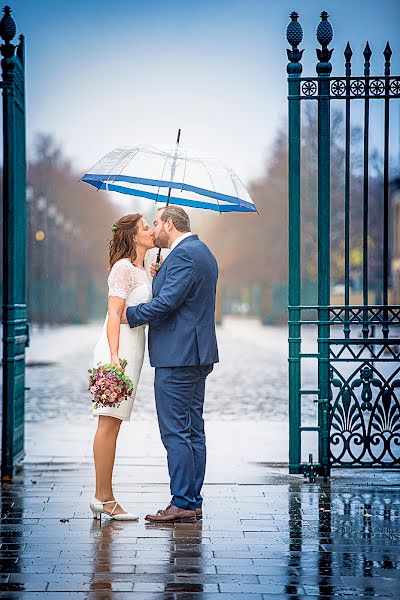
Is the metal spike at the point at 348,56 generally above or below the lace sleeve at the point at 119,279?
above

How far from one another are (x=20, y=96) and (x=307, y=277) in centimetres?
3616

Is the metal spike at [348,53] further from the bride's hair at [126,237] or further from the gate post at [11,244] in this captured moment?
the gate post at [11,244]

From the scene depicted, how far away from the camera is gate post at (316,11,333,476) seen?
8336mm

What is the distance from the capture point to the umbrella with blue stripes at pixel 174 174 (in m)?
6.91

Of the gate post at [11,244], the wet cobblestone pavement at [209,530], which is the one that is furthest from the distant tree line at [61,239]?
the gate post at [11,244]

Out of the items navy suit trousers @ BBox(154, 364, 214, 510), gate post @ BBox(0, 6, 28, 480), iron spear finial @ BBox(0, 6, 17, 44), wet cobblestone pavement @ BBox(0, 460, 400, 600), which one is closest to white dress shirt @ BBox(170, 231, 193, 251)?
navy suit trousers @ BBox(154, 364, 214, 510)

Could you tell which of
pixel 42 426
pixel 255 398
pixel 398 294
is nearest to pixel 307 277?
pixel 398 294

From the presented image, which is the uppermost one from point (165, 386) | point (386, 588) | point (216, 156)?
point (216, 156)

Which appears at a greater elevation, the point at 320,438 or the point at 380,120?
the point at 380,120

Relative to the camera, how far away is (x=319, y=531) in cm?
651

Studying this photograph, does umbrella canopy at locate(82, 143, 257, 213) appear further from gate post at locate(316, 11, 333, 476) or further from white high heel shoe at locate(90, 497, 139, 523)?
white high heel shoe at locate(90, 497, 139, 523)

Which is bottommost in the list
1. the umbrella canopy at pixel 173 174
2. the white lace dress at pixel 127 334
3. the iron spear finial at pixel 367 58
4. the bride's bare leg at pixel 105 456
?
the bride's bare leg at pixel 105 456

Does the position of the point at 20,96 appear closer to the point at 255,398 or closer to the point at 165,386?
the point at 165,386

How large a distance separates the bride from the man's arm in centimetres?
12
